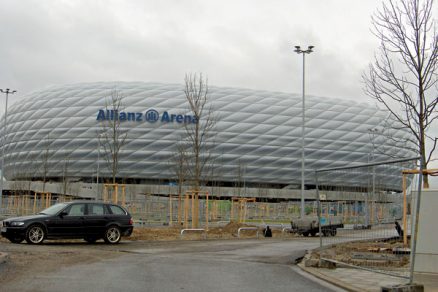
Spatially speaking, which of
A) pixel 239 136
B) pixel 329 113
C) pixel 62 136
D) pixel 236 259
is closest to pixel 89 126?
pixel 62 136

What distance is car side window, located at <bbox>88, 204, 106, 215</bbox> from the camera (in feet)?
57.8

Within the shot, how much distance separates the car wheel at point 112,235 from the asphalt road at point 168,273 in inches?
120

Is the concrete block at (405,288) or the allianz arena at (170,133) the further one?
the allianz arena at (170,133)

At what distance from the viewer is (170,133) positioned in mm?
74625

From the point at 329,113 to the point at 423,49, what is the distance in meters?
69.7

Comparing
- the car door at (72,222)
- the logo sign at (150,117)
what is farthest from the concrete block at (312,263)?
the logo sign at (150,117)

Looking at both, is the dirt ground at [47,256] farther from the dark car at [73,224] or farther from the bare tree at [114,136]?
the bare tree at [114,136]

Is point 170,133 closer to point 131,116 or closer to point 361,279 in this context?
point 131,116

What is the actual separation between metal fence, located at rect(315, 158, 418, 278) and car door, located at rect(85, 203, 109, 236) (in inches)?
337

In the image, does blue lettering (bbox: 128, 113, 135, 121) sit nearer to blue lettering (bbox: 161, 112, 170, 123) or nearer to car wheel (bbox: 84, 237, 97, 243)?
blue lettering (bbox: 161, 112, 170, 123)

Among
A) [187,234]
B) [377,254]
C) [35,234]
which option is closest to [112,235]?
[35,234]

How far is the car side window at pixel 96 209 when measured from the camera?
1761cm

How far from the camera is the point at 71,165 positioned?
74.8 m

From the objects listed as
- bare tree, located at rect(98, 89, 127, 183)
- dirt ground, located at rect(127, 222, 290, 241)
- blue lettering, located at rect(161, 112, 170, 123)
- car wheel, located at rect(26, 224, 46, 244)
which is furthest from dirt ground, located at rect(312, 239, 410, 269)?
blue lettering, located at rect(161, 112, 170, 123)
